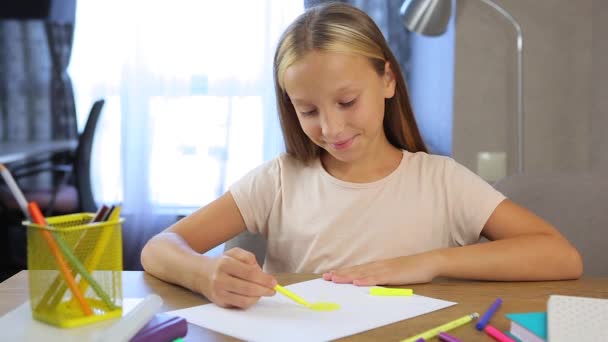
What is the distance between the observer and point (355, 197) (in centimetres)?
134

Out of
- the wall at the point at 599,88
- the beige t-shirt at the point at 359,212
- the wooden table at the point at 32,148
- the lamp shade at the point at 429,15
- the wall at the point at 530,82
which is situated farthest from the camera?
the wooden table at the point at 32,148

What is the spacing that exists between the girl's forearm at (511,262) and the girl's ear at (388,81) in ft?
1.17

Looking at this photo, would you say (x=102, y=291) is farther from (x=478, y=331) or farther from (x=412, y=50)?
(x=412, y=50)

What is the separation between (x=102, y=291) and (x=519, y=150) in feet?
6.35

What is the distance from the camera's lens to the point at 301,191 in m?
1.38

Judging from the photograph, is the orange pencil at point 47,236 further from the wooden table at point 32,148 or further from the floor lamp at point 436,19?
the wooden table at point 32,148

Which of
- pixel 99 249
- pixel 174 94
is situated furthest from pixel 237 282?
pixel 174 94

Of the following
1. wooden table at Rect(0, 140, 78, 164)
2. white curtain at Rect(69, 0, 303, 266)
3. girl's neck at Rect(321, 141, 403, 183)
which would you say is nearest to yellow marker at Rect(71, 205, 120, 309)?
girl's neck at Rect(321, 141, 403, 183)

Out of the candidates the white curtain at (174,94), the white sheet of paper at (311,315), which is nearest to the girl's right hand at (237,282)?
the white sheet of paper at (311,315)

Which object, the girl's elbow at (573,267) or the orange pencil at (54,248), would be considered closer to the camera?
the orange pencil at (54,248)

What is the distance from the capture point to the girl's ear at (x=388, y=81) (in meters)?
1.32

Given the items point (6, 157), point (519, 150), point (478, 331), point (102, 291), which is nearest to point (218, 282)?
point (102, 291)

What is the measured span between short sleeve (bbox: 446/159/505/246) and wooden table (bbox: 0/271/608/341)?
0.74 ft

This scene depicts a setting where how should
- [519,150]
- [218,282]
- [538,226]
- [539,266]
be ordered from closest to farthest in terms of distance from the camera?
[218,282] < [539,266] < [538,226] < [519,150]
